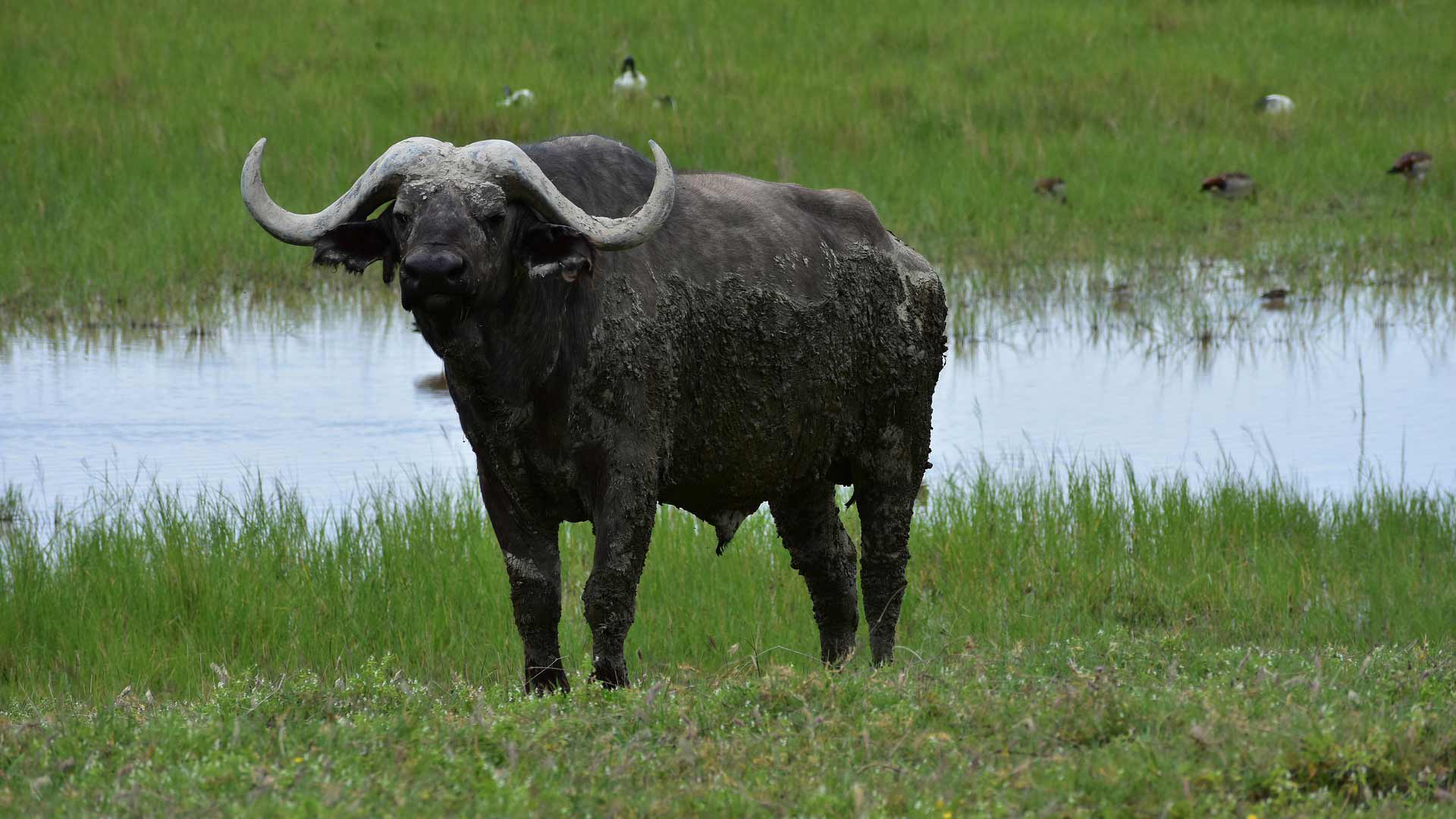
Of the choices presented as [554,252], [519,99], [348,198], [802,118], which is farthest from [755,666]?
[519,99]

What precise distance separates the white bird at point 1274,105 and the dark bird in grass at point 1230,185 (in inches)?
101

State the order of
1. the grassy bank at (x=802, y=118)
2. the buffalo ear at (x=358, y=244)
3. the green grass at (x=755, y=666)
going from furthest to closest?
the grassy bank at (x=802, y=118)
the buffalo ear at (x=358, y=244)
the green grass at (x=755, y=666)

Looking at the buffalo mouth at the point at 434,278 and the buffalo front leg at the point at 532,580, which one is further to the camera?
the buffalo front leg at the point at 532,580

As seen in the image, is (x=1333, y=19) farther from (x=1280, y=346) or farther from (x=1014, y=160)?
(x=1280, y=346)

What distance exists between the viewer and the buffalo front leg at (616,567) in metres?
4.93

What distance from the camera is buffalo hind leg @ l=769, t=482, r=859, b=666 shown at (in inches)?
245

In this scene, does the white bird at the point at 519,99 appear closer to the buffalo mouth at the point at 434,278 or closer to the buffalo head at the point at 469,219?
the buffalo head at the point at 469,219

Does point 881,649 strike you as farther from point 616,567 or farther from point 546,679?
point 616,567

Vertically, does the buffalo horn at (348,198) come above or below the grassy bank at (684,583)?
above

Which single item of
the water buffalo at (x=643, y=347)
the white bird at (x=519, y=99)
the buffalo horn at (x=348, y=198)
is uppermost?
the white bird at (x=519, y=99)

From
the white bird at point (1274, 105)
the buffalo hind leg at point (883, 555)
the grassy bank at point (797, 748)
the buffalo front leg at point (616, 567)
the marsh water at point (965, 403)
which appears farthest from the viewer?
the white bird at point (1274, 105)

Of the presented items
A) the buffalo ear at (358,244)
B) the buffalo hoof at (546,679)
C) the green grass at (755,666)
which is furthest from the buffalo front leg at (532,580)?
the buffalo ear at (358,244)

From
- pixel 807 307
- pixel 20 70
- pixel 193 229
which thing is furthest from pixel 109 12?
pixel 807 307

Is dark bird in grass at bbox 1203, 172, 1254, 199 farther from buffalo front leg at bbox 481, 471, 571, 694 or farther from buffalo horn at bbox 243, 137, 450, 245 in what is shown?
buffalo horn at bbox 243, 137, 450, 245
